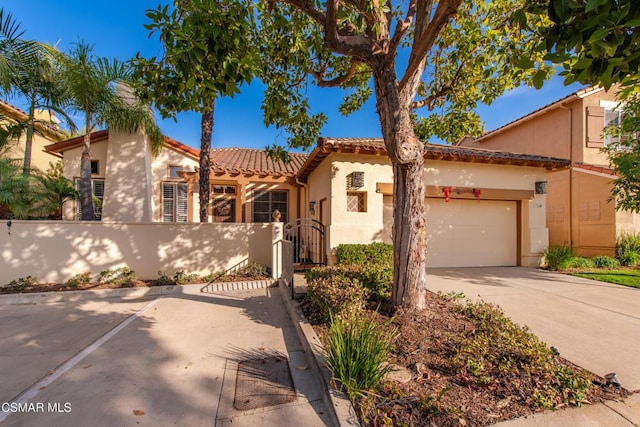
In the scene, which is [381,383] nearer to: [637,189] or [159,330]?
[159,330]

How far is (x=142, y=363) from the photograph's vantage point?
3.49m

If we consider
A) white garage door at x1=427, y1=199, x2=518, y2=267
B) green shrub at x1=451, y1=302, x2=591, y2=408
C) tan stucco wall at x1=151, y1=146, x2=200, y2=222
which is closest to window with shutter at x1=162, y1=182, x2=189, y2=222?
tan stucco wall at x1=151, y1=146, x2=200, y2=222

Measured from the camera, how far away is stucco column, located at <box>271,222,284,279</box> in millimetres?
7848

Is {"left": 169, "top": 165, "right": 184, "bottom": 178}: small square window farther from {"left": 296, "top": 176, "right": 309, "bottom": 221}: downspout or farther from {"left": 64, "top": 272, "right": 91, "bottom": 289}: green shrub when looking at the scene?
{"left": 64, "top": 272, "right": 91, "bottom": 289}: green shrub

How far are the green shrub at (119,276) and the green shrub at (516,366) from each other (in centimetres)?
804

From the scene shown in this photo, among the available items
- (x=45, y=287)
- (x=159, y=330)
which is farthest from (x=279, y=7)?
(x=45, y=287)

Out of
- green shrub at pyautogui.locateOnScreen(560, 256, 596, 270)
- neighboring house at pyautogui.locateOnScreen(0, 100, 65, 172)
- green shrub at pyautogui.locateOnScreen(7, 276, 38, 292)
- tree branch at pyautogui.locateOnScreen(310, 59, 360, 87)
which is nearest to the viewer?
tree branch at pyautogui.locateOnScreen(310, 59, 360, 87)

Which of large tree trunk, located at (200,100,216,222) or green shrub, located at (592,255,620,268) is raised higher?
large tree trunk, located at (200,100,216,222)

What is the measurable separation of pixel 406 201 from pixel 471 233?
6.53m

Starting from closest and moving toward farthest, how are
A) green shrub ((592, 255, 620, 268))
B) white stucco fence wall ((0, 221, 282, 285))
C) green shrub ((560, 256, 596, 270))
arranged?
white stucco fence wall ((0, 221, 282, 285)) < green shrub ((560, 256, 596, 270)) < green shrub ((592, 255, 620, 268))

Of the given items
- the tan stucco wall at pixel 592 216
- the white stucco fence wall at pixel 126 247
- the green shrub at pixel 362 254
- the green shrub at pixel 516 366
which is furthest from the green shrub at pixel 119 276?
the tan stucco wall at pixel 592 216

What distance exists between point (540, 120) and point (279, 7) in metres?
13.6

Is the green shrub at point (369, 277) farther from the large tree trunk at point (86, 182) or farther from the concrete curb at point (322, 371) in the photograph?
the large tree trunk at point (86, 182)

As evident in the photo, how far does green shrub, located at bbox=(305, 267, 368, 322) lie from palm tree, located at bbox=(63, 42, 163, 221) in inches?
308
